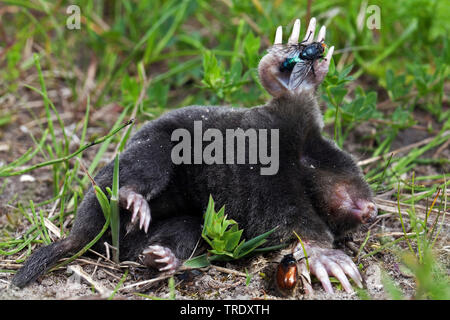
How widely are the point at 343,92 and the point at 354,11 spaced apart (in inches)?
48.9

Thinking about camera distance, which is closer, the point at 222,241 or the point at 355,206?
the point at 222,241

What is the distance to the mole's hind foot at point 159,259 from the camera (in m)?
1.99

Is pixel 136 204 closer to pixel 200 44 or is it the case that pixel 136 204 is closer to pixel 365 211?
pixel 365 211

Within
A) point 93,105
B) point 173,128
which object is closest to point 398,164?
point 173,128

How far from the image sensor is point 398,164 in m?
2.84

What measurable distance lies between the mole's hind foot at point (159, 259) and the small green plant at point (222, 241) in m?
0.06

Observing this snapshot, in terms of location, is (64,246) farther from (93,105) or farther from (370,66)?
(370,66)

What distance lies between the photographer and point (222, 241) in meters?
1.95

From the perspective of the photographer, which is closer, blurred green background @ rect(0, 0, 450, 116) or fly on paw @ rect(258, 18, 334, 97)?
fly on paw @ rect(258, 18, 334, 97)

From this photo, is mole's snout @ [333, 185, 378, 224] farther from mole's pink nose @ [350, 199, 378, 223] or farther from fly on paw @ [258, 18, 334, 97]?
fly on paw @ [258, 18, 334, 97]

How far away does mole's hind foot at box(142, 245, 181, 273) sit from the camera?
1.99 meters

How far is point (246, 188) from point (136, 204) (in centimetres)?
44

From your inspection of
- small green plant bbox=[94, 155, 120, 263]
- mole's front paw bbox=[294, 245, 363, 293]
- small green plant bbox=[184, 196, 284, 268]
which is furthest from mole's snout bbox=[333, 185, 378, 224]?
small green plant bbox=[94, 155, 120, 263]

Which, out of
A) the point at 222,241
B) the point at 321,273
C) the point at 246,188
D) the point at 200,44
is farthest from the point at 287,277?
the point at 200,44
